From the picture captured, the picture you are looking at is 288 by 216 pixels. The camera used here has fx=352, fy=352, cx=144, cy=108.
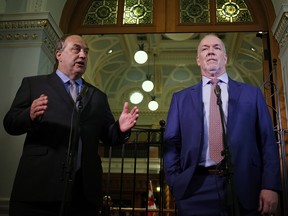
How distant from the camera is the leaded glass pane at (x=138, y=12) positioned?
543cm

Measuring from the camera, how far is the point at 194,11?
5402mm

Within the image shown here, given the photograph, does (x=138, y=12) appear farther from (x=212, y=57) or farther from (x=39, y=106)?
(x=39, y=106)

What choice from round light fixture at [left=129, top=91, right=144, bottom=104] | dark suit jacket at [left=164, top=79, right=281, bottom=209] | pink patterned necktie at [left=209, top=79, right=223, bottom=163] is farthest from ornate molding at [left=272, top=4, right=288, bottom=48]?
round light fixture at [left=129, top=91, right=144, bottom=104]

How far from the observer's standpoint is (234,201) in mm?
1706

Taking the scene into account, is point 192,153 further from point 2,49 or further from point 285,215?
point 2,49

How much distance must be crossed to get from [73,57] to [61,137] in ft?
1.93

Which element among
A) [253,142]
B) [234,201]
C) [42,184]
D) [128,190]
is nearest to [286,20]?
[253,142]

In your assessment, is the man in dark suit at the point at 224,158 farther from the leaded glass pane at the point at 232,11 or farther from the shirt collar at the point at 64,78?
the leaded glass pane at the point at 232,11

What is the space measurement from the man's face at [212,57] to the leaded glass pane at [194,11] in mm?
2892

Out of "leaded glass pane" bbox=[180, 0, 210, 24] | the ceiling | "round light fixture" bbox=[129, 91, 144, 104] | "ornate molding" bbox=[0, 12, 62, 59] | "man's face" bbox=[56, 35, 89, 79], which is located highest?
the ceiling

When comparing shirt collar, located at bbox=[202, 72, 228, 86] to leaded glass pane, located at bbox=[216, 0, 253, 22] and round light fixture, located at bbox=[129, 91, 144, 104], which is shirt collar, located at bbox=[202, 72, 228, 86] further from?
round light fixture, located at bbox=[129, 91, 144, 104]

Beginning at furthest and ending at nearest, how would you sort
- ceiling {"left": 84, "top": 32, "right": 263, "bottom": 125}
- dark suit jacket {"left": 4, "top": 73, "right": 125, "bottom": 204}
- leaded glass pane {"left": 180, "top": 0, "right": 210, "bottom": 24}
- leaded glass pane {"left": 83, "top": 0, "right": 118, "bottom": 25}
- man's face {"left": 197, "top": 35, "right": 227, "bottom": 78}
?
ceiling {"left": 84, "top": 32, "right": 263, "bottom": 125} < leaded glass pane {"left": 83, "top": 0, "right": 118, "bottom": 25} < leaded glass pane {"left": 180, "top": 0, "right": 210, "bottom": 24} < man's face {"left": 197, "top": 35, "right": 227, "bottom": 78} < dark suit jacket {"left": 4, "top": 73, "right": 125, "bottom": 204}

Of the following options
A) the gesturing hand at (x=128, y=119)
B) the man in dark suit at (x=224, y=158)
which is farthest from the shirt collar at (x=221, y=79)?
the gesturing hand at (x=128, y=119)

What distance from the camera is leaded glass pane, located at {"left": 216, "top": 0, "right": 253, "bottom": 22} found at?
17.5 ft
